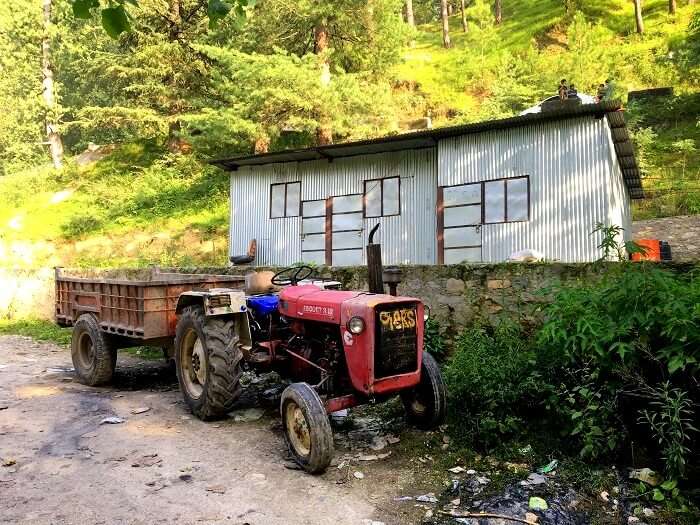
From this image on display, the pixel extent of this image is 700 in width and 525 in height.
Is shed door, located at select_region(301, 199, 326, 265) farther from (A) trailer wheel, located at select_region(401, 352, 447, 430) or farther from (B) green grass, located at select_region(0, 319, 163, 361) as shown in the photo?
(A) trailer wheel, located at select_region(401, 352, 447, 430)

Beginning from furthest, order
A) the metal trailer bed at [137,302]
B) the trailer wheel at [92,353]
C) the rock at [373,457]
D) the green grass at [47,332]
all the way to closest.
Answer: the green grass at [47,332], the trailer wheel at [92,353], the metal trailer bed at [137,302], the rock at [373,457]

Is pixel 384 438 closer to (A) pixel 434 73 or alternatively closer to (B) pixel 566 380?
(B) pixel 566 380

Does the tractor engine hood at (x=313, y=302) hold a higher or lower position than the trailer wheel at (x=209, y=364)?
higher

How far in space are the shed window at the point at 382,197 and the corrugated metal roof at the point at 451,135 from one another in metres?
0.80

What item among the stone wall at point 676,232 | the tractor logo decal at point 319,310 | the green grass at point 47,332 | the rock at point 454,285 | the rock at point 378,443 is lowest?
the rock at point 378,443

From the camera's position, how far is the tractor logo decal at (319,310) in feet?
13.8

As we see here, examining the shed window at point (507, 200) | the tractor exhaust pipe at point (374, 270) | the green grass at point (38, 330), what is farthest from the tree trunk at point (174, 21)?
the tractor exhaust pipe at point (374, 270)

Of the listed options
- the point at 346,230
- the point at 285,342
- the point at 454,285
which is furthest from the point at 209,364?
the point at 346,230

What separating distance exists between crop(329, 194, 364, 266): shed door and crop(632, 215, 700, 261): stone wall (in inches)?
348

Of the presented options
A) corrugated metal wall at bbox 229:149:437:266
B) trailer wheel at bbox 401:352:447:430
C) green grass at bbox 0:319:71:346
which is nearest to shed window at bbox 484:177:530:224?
corrugated metal wall at bbox 229:149:437:266

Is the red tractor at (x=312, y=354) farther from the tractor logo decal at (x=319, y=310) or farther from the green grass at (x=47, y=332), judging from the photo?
the green grass at (x=47, y=332)

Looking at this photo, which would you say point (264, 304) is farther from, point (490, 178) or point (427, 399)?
point (490, 178)

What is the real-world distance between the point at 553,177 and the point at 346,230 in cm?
518

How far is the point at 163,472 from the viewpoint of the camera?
12.5ft
